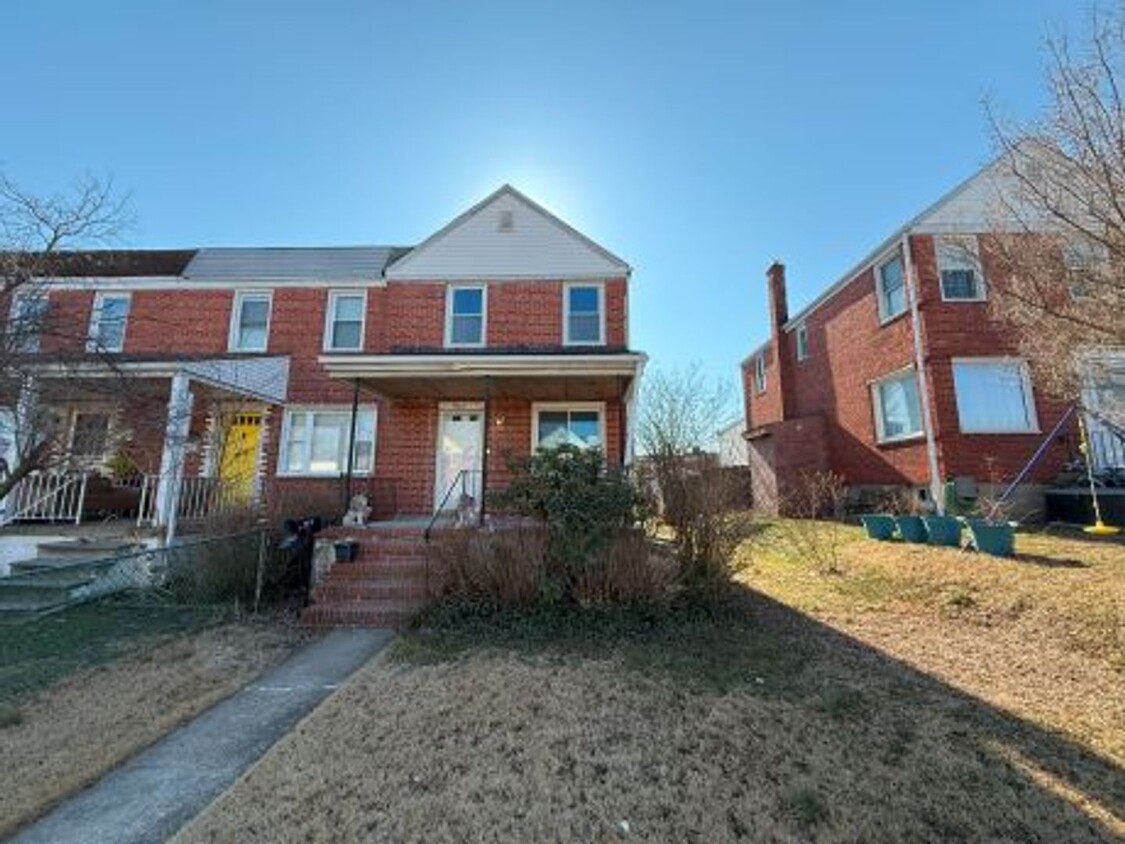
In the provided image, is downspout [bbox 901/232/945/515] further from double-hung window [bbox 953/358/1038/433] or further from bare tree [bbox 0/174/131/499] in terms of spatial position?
bare tree [bbox 0/174/131/499]

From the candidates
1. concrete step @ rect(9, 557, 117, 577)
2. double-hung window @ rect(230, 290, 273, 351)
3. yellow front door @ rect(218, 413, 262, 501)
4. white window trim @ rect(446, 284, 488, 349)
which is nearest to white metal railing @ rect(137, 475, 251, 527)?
concrete step @ rect(9, 557, 117, 577)

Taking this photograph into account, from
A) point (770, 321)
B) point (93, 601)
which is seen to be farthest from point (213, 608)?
point (770, 321)

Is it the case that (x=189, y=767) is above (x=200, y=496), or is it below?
below

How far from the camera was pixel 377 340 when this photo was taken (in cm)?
1394

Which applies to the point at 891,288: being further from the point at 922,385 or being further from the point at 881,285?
the point at 922,385

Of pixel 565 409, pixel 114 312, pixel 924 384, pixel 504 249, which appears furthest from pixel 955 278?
pixel 114 312

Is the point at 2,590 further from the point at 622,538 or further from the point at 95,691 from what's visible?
the point at 622,538

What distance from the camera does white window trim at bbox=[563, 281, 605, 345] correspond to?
13383 millimetres

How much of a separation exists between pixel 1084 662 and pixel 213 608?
11.0m

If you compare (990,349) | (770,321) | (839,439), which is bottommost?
(839,439)

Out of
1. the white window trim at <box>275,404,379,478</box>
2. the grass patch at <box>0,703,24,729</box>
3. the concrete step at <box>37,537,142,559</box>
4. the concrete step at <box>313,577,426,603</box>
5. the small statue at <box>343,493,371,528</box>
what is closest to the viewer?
the grass patch at <box>0,703,24,729</box>

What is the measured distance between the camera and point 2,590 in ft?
28.2

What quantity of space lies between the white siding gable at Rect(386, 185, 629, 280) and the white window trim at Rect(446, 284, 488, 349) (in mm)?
281

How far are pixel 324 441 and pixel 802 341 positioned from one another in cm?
1637
